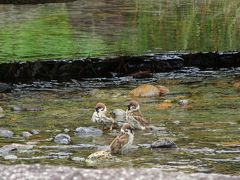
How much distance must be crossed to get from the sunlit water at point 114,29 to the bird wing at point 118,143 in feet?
19.0

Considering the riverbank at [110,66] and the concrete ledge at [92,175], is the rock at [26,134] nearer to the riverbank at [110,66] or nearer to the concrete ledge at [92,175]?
the concrete ledge at [92,175]

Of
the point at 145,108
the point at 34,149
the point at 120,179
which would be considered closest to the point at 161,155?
the point at 34,149

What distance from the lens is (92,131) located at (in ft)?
26.3

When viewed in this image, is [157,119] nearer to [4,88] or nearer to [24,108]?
[24,108]

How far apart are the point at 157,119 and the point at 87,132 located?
1016 mm

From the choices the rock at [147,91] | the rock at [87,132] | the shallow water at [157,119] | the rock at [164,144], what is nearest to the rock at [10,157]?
the shallow water at [157,119]

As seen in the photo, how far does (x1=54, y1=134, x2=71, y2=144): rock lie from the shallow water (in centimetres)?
7

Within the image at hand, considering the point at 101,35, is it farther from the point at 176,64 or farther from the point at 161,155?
the point at 161,155

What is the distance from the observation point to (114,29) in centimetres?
1609

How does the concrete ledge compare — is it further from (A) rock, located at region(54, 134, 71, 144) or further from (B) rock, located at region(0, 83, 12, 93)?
(B) rock, located at region(0, 83, 12, 93)

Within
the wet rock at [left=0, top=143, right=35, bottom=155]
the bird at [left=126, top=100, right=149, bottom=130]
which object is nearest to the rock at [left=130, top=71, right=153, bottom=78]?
the bird at [left=126, top=100, right=149, bottom=130]

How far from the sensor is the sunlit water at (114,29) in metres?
13.5

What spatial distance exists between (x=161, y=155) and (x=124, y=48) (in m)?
6.69

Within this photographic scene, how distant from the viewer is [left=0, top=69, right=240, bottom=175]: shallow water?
676 centimetres
